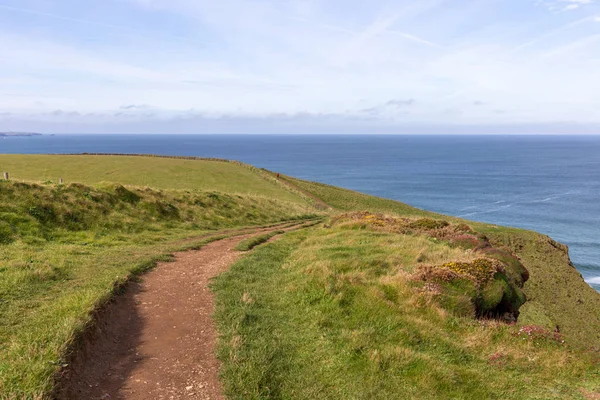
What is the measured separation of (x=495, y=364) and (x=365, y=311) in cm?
368

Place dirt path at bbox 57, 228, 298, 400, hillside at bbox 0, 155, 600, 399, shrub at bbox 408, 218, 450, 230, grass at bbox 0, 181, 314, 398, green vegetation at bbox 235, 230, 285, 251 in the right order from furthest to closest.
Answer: shrub at bbox 408, 218, 450, 230
green vegetation at bbox 235, 230, 285, 251
hillside at bbox 0, 155, 600, 399
grass at bbox 0, 181, 314, 398
dirt path at bbox 57, 228, 298, 400

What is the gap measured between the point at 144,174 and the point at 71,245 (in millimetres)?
38578

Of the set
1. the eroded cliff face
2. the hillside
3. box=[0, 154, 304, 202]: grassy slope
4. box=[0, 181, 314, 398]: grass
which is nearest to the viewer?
box=[0, 181, 314, 398]: grass

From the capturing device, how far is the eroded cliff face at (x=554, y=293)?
1928 cm

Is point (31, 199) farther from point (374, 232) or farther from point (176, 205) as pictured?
Result: point (374, 232)

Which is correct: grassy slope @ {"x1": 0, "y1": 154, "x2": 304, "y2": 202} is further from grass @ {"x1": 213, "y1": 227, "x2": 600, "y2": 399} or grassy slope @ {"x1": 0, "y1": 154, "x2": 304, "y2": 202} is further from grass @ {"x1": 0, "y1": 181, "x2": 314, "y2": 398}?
grass @ {"x1": 213, "y1": 227, "x2": 600, "y2": 399}

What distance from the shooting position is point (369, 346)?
9.73 metres

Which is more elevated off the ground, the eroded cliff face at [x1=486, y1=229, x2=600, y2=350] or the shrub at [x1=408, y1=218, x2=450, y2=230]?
the shrub at [x1=408, y1=218, x2=450, y2=230]

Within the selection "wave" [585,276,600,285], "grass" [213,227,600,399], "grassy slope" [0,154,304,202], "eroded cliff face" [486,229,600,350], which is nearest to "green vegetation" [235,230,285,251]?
"grass" [213,227,600,399]

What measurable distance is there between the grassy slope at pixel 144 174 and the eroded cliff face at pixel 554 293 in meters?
29.0

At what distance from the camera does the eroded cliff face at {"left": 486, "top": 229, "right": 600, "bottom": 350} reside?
63.3 feet

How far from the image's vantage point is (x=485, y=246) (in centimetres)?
2156

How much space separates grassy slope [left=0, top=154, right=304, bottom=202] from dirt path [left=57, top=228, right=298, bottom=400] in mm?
35455

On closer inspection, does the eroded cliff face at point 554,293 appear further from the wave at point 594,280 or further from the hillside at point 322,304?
the wave at point 594,280
